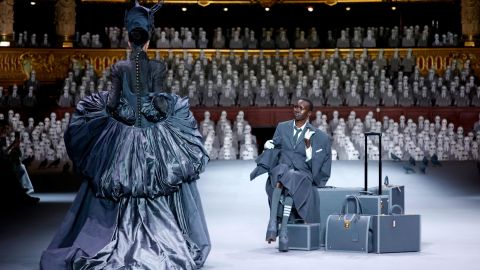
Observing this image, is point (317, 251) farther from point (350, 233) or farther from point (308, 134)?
point (308, 134)

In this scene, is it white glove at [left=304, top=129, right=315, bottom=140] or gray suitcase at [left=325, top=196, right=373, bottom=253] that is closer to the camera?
gray suitcase at [left=325, top=196, right=373, bottom=253]

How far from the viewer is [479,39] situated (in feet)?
87.8

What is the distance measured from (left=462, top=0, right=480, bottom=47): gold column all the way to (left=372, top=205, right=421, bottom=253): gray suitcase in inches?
678

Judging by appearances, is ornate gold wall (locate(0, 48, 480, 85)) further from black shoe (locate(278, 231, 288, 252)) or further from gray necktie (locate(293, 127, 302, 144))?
black shoe (locate(278, 231, 288, 252))

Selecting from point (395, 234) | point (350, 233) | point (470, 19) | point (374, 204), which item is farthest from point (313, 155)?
point (470, 19)

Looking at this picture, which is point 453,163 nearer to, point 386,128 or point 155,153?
point 386,128

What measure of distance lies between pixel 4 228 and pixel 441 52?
1552 centimetres

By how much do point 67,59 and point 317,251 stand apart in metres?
17.0

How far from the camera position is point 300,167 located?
33.8 feet

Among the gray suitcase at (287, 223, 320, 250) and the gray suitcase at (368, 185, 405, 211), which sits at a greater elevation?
the gray suitcase at (368, 185, 405, 211)

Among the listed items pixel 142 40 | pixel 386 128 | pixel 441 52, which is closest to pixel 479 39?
pixel 441 52

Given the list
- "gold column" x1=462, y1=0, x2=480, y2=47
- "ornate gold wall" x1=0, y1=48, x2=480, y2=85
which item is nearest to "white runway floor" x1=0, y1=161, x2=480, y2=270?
"ornate gold wall" x1=0, y1=48, x2=480, y2=85

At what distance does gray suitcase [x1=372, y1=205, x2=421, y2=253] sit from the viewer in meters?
9.88

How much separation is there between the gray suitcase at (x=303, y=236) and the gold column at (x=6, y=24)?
700 inches
